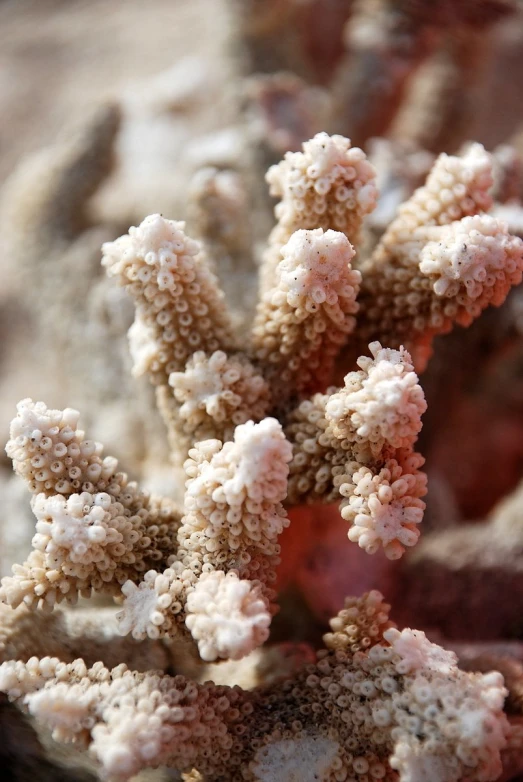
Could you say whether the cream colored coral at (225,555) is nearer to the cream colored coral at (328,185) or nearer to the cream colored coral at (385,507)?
the cream colored coral at (385,507)

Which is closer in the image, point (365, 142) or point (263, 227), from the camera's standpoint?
point (263, 227)

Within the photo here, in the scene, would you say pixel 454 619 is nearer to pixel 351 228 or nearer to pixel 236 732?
pixel 236 732

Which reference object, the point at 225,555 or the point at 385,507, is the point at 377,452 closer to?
the point at 385,507

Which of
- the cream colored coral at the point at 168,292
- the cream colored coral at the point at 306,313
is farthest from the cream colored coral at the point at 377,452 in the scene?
the cream colored coral at the point at 168,292

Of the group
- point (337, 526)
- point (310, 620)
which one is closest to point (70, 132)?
point (337, 526)

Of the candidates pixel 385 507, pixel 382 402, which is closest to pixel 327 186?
pixel 382 402

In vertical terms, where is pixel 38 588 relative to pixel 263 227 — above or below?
below

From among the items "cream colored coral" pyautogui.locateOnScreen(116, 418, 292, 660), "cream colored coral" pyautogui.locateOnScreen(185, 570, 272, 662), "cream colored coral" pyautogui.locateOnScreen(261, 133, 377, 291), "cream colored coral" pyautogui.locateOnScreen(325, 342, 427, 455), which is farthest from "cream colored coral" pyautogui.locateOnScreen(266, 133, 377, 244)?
"cream colored coral" pyautogui.locateOnScreen(185, 570, 272, 662)

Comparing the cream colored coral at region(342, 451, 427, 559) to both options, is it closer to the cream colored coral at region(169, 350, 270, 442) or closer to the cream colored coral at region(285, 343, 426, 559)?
the cream colored coral at region(285, 343, 426, 559)
